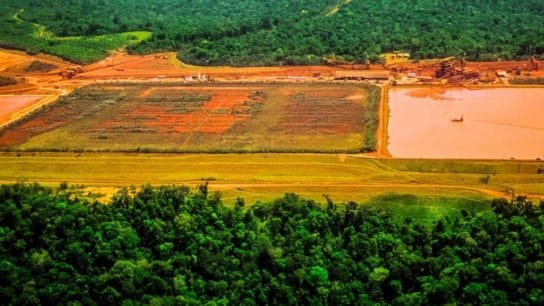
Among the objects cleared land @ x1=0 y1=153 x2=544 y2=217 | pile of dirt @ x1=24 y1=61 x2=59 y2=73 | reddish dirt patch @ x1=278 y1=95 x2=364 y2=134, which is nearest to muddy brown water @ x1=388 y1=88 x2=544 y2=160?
cleared land @ x1=0 y1=153 x2=544 y2=217

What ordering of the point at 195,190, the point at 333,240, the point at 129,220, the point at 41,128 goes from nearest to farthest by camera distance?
the point at 333,240 < the point at 129,220 < the point at 195,190 < the point at 41,128

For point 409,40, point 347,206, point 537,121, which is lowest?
point 347,206

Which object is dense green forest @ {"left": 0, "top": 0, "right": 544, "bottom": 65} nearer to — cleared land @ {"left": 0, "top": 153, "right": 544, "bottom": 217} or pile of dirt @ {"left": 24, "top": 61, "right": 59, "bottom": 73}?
pile of dirt @ {"left": 24, "top": 61, "right": 59, "bottom": 73}

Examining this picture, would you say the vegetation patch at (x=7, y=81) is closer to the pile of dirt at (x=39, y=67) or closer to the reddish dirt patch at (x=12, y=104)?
the pile of dirt at (x=39, y=67)

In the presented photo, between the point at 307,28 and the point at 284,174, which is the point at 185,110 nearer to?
the point at 284,174

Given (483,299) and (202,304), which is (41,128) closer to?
(202,304)

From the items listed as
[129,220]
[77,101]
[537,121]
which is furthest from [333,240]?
[77,101]
